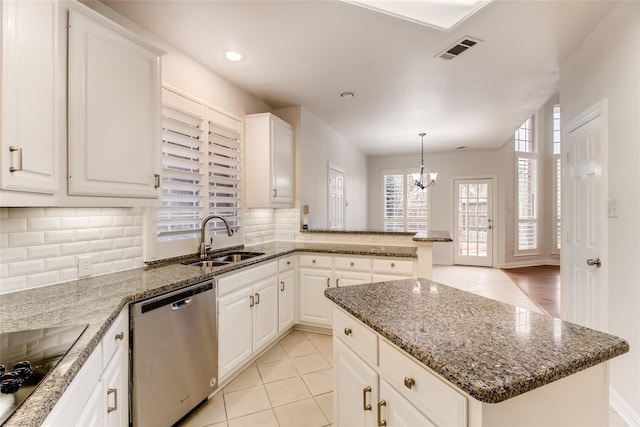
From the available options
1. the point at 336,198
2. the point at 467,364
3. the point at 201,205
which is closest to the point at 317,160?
the point at 336,198

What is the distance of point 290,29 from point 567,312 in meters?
3.43

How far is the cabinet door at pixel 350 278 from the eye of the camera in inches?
121

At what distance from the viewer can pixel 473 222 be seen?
278 inches

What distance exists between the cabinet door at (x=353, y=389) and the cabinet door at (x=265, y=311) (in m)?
1.28

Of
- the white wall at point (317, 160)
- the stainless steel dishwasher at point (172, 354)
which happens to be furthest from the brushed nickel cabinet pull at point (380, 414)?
the white wall at point (317, 160)

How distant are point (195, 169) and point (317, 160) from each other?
7.15 ft

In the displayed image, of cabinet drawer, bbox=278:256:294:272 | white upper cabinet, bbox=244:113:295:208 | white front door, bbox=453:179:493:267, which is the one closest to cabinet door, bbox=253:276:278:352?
cabinet drawer, bbox=278:256:294:272

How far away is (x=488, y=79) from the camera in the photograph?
125 inches

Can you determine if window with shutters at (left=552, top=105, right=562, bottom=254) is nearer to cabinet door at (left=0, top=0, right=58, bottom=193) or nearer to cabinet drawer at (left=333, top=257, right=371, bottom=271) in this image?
cabinet drawer at (left=333, top=257, right=371, bottom=271)

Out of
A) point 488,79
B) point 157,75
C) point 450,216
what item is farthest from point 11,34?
point 450,216

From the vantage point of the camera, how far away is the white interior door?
5.07m

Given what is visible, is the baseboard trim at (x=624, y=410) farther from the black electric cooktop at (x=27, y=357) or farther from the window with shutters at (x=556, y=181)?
the window with shutters at (x=556, y=181)

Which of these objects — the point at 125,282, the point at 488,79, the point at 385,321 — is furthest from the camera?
the point at 488,79

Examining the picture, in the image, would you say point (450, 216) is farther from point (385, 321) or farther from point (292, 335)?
point (385, 321)
